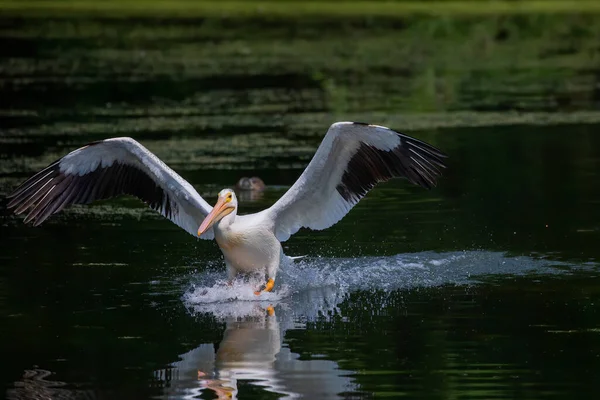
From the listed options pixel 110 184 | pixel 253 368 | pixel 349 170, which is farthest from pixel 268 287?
pixel 253 368

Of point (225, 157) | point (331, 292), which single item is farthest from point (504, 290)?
point (225, 157)

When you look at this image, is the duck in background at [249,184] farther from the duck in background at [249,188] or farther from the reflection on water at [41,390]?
the reflection on water at [41,390]

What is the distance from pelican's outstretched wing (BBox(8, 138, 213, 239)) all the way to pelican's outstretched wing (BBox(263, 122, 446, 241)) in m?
0.74

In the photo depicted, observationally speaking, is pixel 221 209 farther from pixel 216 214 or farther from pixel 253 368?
pixel 253 368

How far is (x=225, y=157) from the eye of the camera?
56.7 ft

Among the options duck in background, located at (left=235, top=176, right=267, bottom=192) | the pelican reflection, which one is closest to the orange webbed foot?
the pelican reflection

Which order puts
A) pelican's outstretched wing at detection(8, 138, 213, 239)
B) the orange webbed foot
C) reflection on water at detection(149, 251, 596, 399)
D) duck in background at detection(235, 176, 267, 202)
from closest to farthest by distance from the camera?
reflection on water at detection(149, 251, 596, 399), the orange webbed foot, pelican's outstretched wing at detection(8, 138, 213, 239), duck in background at detection(235, 176, 267, 202)

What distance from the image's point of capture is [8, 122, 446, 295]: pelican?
420 inches

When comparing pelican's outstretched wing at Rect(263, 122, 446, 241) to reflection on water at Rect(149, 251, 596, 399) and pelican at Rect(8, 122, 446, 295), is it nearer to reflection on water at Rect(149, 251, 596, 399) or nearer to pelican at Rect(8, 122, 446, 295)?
pelican at Rect(8, 122, 446, 295)

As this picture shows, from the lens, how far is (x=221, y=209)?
1073 cm

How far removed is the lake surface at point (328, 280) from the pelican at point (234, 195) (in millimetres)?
348

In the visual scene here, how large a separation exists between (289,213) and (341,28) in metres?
23.9

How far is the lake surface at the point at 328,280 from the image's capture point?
8.19 m

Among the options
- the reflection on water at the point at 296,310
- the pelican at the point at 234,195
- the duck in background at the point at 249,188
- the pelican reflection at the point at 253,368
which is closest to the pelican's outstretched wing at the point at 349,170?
the pelican at the point at 234,195
